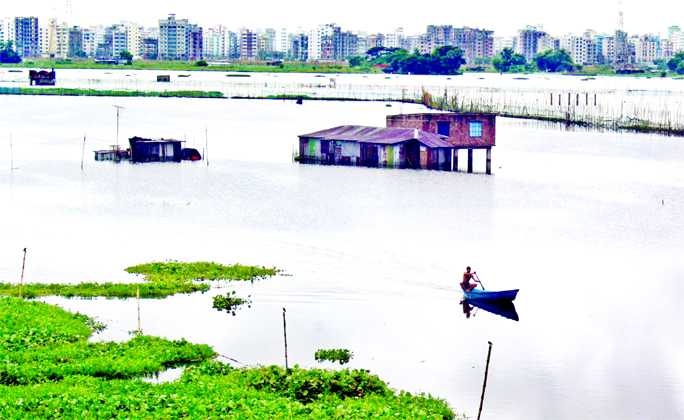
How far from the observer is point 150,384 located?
2173cm

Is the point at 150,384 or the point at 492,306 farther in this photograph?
the point at 492,306

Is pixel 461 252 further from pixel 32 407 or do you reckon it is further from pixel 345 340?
pixel 32 407

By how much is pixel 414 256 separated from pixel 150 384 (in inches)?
832

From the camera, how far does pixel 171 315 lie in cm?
3034

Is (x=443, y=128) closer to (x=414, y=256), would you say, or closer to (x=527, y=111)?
(x=414, y=256)

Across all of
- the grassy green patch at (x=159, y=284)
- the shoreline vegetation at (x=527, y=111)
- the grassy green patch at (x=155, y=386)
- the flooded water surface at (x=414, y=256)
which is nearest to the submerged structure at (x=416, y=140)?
the flooded water surface at (x=414, y=256)

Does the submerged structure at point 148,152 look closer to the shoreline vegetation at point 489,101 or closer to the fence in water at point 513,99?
the shoreline vegetation at point 489,101

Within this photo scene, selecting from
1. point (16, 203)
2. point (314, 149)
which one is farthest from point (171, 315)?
point (314, 149)

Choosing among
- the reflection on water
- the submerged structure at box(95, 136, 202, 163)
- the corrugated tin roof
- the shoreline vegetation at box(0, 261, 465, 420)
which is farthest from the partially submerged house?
the shoreline vegetation at box(0, 261, 465, 420)

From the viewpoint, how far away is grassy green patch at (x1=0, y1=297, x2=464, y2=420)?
1930 centimetres

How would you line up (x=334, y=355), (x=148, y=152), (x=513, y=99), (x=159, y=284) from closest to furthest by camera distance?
(x=334, y=355), (x=159, y=284), (x=148, y=152), (x=513, y=99)

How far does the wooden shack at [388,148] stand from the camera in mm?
68312

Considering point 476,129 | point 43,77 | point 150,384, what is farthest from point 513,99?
point 150,384

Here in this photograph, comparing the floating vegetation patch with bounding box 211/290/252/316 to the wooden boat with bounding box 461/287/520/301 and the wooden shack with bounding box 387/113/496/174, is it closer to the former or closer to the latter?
the wooden boat with bounding box 461/287/520/301
